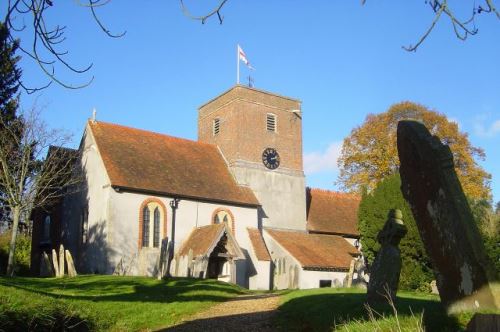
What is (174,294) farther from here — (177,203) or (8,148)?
(8,148)

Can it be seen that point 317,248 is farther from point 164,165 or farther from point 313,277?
point 164,165

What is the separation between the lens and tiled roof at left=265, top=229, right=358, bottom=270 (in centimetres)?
3104

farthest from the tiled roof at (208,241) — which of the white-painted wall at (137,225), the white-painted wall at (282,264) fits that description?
the white-painted wall at (282,264)

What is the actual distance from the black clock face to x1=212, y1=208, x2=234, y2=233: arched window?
17.2 ft

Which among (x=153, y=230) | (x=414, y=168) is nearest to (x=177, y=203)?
(x=153, y=230)

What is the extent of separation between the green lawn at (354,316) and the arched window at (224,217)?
617 inches

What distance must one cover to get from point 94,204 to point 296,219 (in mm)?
13089

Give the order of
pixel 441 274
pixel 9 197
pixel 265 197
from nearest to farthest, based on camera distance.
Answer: pixel 441 274 → pixel 9 197 → pixel 265 197

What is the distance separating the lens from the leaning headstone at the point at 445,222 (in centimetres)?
802

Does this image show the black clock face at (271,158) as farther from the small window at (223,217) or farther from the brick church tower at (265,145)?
the small window at (223,217)

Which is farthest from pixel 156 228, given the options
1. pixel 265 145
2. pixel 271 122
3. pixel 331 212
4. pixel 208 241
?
pixel 331 212

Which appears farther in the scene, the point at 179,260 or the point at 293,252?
the point at 293,252

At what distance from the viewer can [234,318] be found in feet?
44.0

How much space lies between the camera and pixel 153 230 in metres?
28.9
